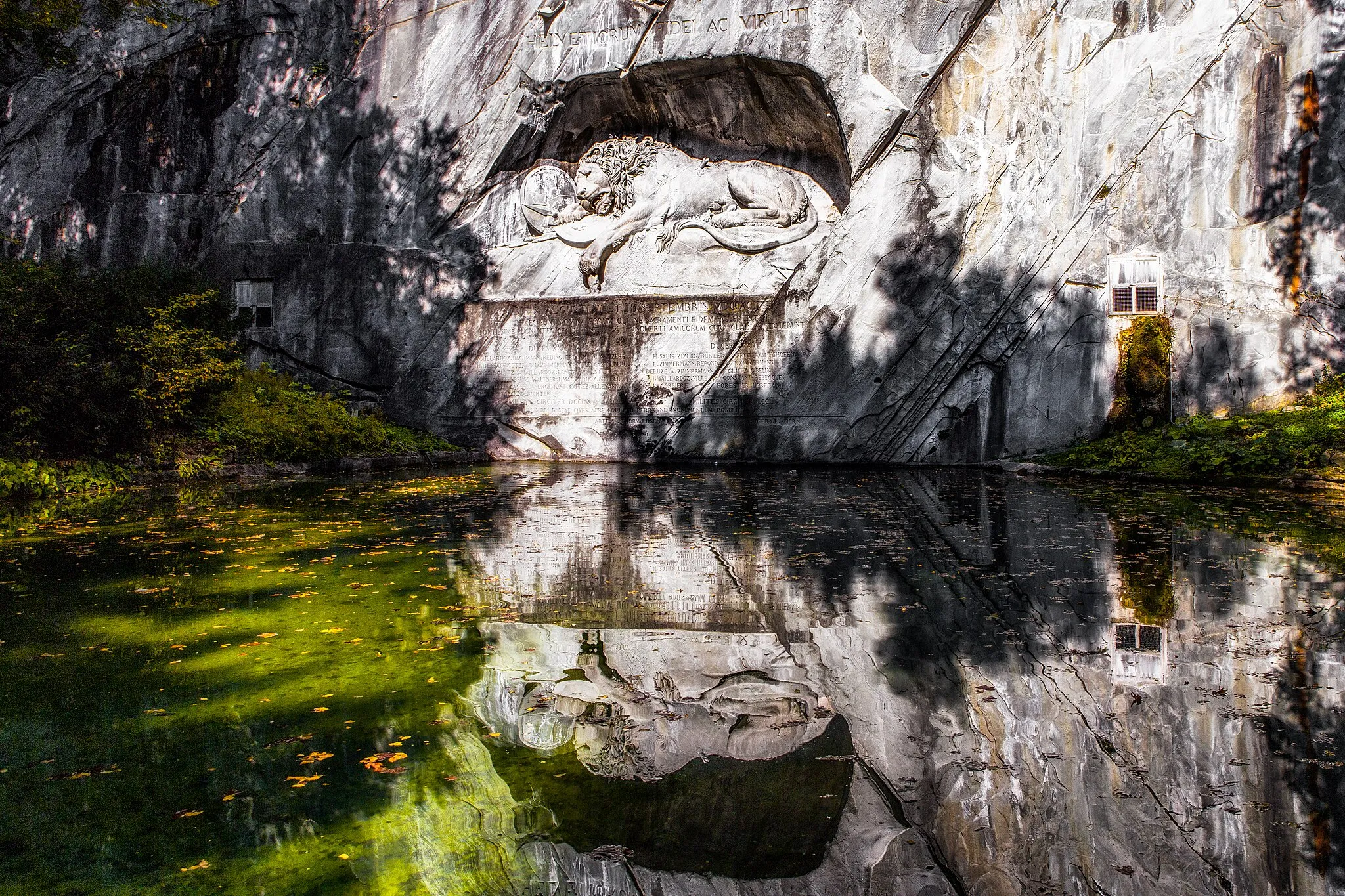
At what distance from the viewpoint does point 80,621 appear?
5379 millimetres

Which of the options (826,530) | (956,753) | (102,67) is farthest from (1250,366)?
(102,67)

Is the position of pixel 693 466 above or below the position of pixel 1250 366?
below

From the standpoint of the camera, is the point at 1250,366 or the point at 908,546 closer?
the point at 908,546

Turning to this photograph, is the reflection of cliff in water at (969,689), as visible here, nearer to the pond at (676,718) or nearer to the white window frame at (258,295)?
the pond at (676,718)

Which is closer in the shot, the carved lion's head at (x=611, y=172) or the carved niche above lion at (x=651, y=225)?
the carved niche above lion at (x=651, y=225)

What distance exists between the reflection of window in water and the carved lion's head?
52.4ft

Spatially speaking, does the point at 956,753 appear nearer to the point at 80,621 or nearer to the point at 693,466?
the point at 80,621

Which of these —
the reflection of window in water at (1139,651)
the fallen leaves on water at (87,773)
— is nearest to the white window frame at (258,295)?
the fallen leaves on water at (87,773)

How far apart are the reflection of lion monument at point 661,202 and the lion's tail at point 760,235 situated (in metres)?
0.01

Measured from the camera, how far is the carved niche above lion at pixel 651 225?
1884 cm

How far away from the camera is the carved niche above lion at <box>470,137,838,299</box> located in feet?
61.8

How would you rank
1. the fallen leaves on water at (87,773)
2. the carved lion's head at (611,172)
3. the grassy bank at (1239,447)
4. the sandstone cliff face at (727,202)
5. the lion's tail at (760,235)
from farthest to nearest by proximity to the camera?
the carved lion's head at (611,172)
the lion's tail at (760,235)
the sandstone cliff face at (727,202)
the grassy bank at (1239,447)
the fallen leaves on water at (87,773)

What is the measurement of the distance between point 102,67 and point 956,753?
24068mm

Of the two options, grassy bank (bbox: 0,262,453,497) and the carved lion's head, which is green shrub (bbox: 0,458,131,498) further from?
the carved lion's head
